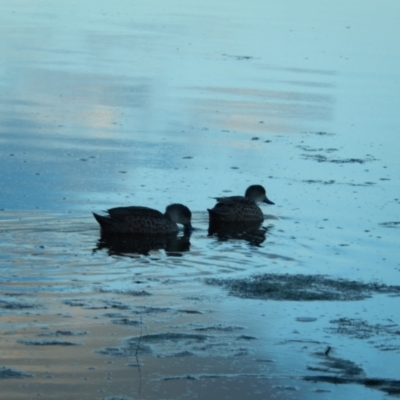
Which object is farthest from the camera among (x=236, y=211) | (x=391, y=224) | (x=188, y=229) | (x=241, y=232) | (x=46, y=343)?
(x=236, y=211)

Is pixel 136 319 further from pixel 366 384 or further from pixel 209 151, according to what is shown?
pixel 209 151

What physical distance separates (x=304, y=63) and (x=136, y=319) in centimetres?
1504

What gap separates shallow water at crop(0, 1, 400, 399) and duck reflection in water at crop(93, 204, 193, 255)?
15cm

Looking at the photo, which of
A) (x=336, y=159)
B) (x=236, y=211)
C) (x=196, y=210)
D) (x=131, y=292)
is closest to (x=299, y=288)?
(x=131, y=292)

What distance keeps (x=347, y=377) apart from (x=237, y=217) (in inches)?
184

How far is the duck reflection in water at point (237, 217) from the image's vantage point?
34.3ft

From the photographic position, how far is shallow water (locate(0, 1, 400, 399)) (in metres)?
6.34

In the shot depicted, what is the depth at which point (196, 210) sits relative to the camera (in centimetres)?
1088

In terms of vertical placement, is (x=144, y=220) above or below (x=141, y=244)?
above

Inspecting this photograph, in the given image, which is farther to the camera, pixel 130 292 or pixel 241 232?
pixel 241 232

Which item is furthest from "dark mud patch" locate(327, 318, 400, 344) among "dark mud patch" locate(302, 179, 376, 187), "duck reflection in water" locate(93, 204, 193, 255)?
"dark mud patch" locate(302, 179, 376, 187)

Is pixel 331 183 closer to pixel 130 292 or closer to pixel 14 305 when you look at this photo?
pixel 130 292

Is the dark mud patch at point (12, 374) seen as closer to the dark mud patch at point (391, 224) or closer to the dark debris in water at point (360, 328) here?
the dark debris in water at point (360, 328)

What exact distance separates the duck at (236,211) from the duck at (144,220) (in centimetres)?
41
